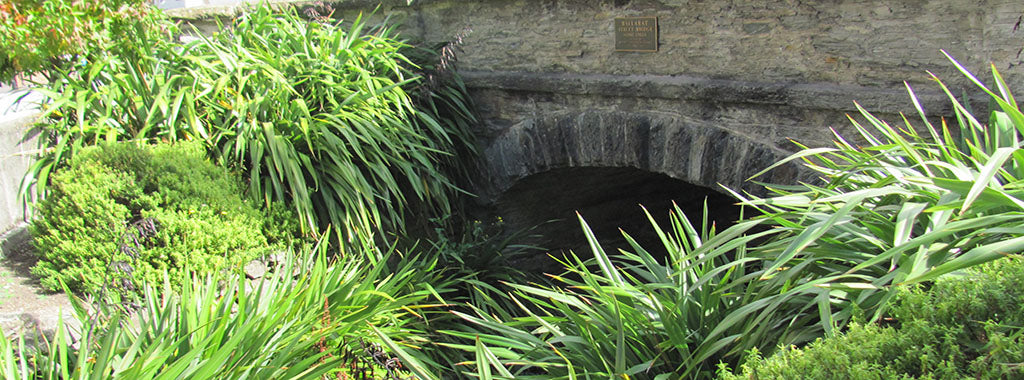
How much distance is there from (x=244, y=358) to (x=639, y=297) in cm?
150

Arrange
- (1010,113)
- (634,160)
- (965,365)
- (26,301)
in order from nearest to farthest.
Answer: (965,365), (1010,113), (26,301), (634,160)

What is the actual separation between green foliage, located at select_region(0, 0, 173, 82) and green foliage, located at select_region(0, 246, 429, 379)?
149 cm

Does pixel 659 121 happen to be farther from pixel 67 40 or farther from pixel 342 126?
pixel 67 40

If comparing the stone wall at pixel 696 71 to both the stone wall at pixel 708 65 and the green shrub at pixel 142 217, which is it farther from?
the green shrub at pixel 142 217

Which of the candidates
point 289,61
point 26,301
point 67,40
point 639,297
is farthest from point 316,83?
point 639,297

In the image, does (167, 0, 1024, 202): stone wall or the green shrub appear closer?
(167, 0, 1024, 202): stone wall

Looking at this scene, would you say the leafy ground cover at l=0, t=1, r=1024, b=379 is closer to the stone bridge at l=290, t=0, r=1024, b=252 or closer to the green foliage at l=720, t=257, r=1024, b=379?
the green foliage at l=720, t=257, r=1024, b=379

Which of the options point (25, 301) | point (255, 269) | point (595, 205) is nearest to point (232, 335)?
point (255, 269)

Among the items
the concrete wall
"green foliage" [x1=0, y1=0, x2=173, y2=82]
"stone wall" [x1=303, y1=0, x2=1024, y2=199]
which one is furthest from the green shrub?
"stone wall" [x1=303, y1=0, x2=1024, y2=199]

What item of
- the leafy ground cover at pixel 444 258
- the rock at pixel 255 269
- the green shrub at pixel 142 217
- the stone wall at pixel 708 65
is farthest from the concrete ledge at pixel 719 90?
the rock at pixel 255 269

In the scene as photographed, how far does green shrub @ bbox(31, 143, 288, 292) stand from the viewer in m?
3.38

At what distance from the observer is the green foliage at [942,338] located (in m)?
1.56

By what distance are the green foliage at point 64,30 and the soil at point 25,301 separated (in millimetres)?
971

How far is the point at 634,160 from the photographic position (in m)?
4.24
